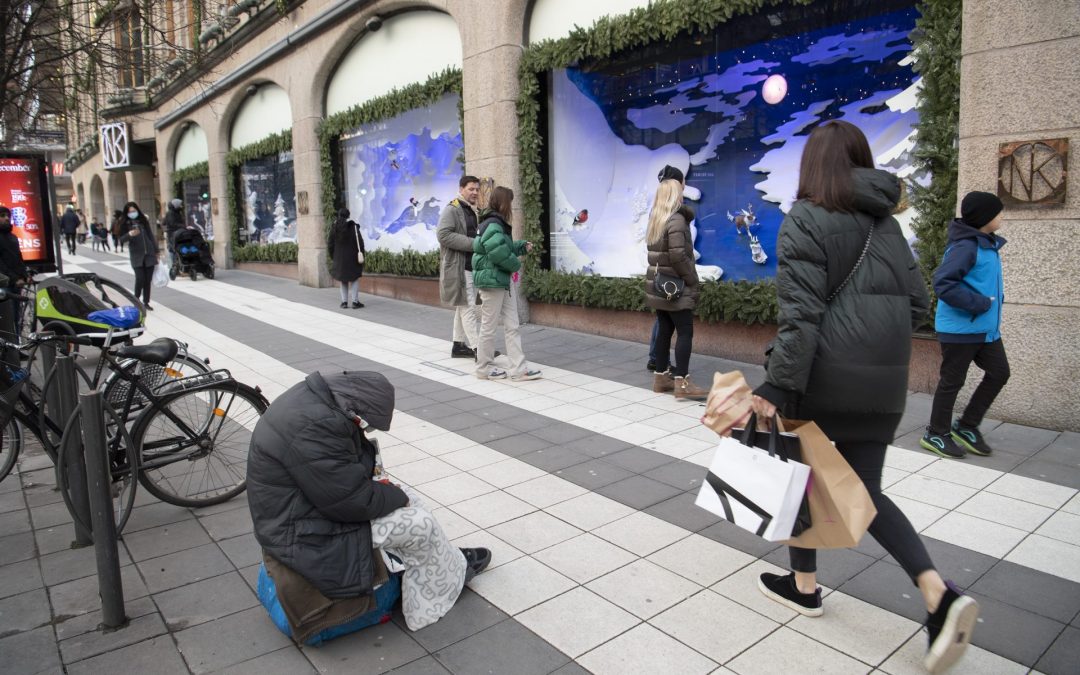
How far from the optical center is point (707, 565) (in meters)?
3.77

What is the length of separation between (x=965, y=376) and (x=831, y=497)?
291 cm

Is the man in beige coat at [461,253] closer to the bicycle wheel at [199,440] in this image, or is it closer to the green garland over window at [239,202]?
the bicycle wheel at [199,440]

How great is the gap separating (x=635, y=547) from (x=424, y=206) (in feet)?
36.0

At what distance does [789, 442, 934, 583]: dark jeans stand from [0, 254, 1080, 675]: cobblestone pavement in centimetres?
39

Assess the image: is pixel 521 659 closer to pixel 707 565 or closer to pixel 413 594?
pixel 413 594

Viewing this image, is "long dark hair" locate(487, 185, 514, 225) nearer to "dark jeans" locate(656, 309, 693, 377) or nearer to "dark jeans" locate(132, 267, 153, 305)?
"dark jeans" locate(656, 309, 693, 377)

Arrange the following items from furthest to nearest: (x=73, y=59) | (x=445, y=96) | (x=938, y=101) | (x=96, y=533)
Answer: (x=445, y=96), (x=73, y=59), (x=938, y=101), (x=96, y=533)

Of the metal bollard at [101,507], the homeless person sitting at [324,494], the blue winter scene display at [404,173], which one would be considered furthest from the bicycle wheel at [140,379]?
the blue winter scene display at [404,173]

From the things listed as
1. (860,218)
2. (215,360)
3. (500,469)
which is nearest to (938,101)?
(860,218)

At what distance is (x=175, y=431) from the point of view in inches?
180

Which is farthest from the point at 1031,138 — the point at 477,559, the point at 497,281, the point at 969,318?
the point at 477,559

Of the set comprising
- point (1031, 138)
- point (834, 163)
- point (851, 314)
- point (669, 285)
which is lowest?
point (669, 285)

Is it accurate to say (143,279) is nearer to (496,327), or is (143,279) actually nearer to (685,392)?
(496,327)

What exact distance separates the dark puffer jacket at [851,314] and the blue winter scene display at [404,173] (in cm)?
981
